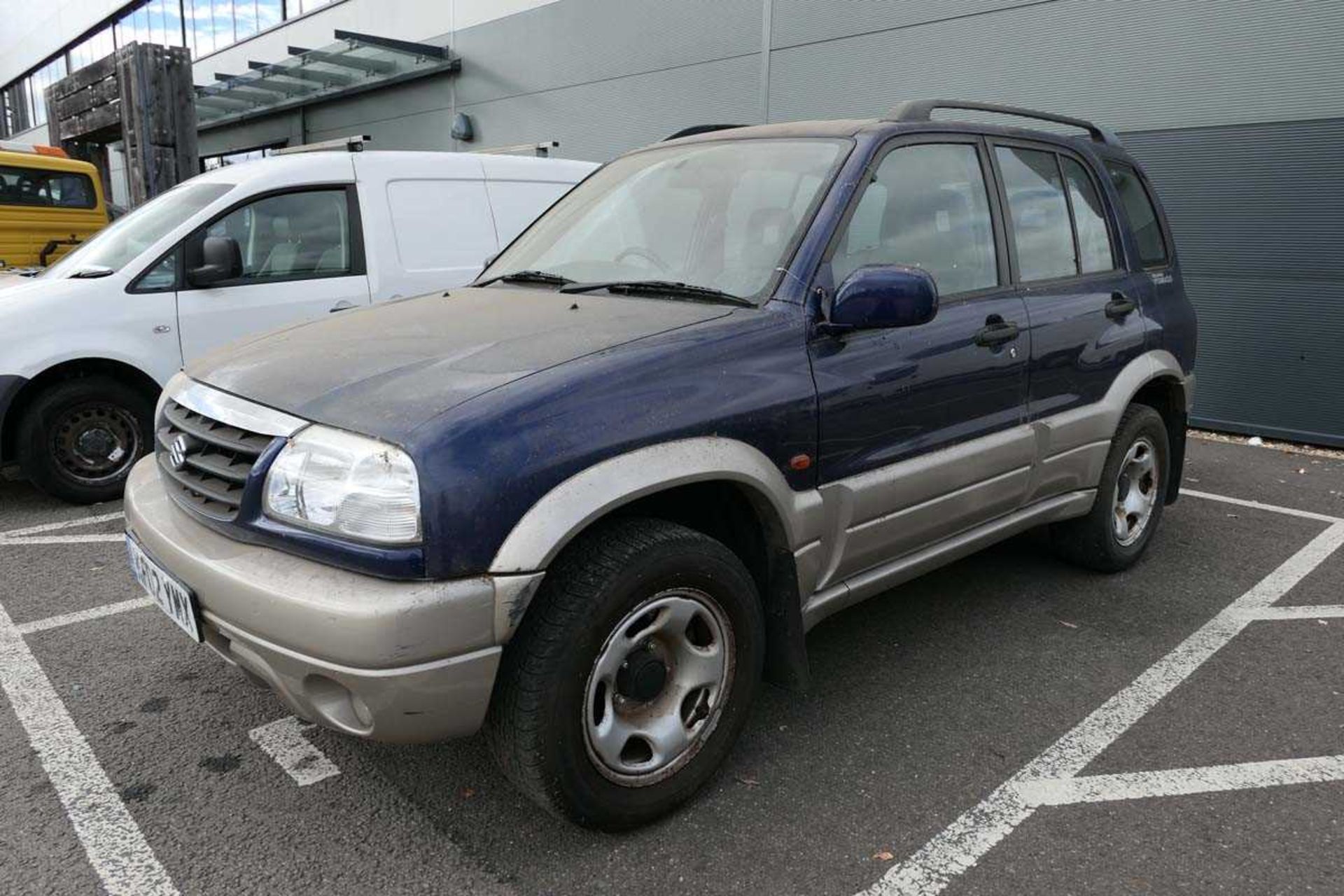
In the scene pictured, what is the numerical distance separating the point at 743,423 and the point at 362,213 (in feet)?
13.4

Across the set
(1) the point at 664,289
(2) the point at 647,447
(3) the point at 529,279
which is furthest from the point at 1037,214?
(2) the point at 647,447

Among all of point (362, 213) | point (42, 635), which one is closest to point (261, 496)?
point (42, 635)

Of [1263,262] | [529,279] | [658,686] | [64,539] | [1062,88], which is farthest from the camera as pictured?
[1062,88]

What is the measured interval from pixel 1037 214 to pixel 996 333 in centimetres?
76

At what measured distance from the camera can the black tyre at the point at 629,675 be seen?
216cm

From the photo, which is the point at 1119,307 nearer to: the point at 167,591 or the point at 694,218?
the point at 694,218

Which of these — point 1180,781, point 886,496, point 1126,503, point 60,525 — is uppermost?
point 886,496

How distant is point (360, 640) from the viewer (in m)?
1.97

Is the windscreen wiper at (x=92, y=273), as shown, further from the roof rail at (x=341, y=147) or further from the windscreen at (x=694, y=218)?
the windscreen at (x=694, y=218)

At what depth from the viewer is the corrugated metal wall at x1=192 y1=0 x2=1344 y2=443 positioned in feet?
21.9

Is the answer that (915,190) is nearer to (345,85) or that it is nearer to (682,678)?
(682,678)

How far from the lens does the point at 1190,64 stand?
7.12 m

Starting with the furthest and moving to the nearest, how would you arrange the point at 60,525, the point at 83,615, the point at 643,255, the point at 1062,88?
the point at 1062,88
the point at 60,525
the point at 83,615
the point at 643,255

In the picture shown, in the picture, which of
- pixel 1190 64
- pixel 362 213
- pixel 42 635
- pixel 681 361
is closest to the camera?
pixel 681 361
